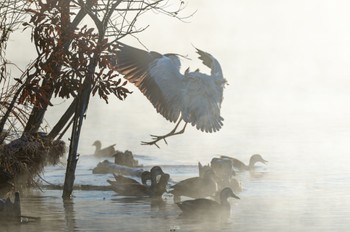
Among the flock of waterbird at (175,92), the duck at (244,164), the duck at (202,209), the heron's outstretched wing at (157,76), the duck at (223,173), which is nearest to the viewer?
the duck at (202,209)

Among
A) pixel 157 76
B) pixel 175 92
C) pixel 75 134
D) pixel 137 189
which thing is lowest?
pixel 137 189

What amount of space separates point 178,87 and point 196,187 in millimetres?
1825

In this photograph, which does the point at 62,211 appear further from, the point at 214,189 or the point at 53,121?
the point at 53,121

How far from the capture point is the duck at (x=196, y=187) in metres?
16.2

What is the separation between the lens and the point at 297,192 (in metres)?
16.7

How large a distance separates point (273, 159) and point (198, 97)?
300 inches

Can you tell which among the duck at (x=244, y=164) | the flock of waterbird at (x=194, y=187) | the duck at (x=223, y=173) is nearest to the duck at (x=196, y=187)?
the flock of waterbird at (x=194, y=187)

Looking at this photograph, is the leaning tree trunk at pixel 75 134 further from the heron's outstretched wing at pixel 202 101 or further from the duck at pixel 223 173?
the duck at pixel 223 173

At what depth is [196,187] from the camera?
16547 millimetres

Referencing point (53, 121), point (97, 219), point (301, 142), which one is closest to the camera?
point (97, 219)

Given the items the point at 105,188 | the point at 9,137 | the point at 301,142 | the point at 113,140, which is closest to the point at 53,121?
the point at 113,140

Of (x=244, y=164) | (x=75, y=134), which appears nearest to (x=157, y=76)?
(x=75, y=134)

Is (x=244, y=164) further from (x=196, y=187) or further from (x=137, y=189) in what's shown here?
(x=137, y=189)

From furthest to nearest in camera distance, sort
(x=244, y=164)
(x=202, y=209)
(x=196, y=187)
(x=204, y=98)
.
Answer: (x=244, y=164)
(x=196, y=187)
(x=204, y=98)
(x=202, y=209)
